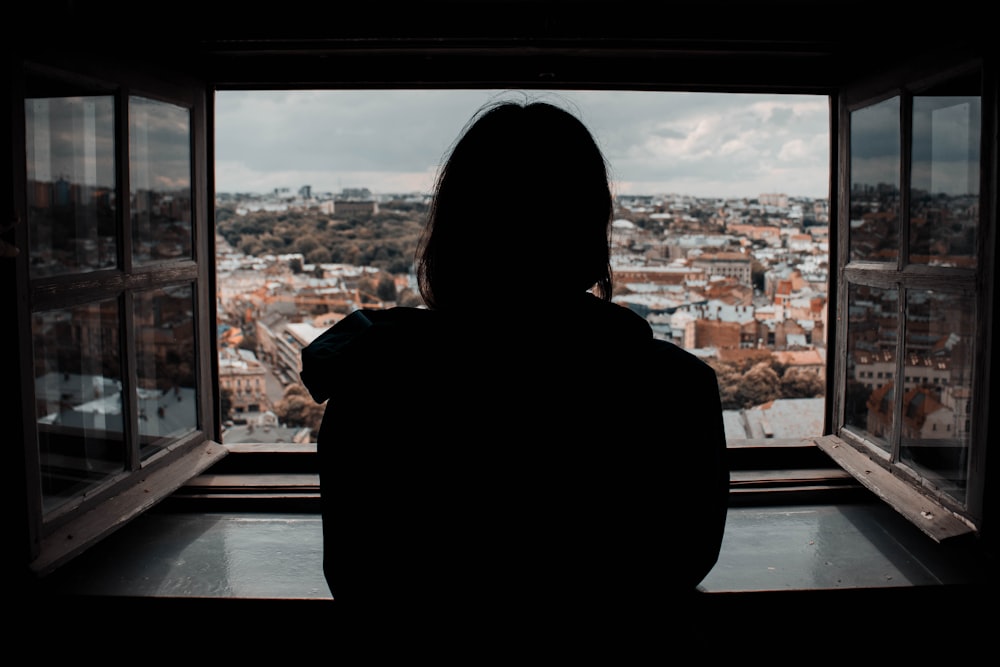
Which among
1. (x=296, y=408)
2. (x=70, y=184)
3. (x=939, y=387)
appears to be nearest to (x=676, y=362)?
(x=939, y=387)

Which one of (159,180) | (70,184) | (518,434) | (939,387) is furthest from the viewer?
(159,180)

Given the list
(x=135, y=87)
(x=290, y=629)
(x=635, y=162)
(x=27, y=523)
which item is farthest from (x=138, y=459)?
(x=635, y=162)

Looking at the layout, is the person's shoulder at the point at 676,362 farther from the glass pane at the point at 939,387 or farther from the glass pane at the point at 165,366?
the glass pane at the point at 165,366

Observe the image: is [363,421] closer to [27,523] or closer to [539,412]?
[539,412]

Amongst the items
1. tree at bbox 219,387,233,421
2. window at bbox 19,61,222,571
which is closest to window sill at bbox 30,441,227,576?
window at bbox 19,61,222,571

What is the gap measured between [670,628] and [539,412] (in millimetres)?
273

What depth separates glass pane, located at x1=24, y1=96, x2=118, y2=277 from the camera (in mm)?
1156

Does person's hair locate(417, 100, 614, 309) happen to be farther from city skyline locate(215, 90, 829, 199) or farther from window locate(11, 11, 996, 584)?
city skyline locate(215, 90, 829, 199)

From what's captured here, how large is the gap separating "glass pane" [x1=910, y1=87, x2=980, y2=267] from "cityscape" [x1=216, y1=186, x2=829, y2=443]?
415mm

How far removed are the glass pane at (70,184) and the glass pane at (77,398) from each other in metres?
0.10

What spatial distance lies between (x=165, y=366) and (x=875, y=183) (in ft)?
5.61

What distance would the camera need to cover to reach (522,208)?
695 mm

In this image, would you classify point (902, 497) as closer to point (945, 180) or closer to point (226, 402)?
point (945, 180)

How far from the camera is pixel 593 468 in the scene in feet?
2.13
